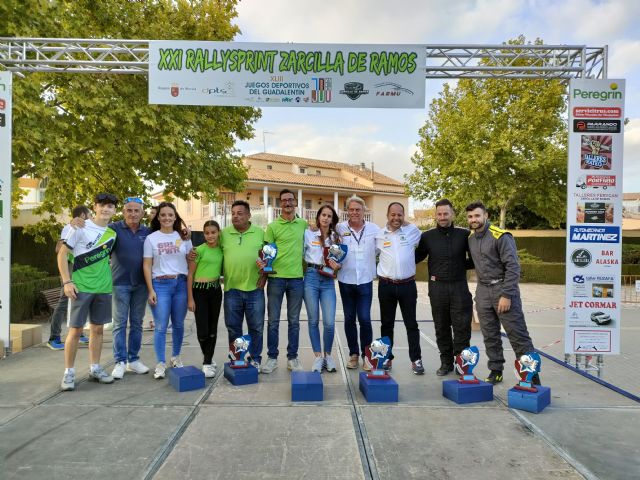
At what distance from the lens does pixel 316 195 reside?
34719 millimetres

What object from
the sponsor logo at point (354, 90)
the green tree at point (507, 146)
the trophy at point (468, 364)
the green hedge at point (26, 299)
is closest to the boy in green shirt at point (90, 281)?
the sponsor logo at point (354, 90)

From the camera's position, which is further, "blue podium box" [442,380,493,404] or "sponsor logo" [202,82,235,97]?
"sponsor logo" [202,82,235,97]

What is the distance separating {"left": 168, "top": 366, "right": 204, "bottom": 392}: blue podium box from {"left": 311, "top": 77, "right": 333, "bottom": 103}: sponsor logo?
11.9 ft

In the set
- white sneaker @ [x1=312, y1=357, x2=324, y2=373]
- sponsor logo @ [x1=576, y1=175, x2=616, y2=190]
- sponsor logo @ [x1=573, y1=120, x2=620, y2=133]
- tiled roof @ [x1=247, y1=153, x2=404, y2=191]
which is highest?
tiled roof @ [x1=247, y1=153, x2=404, y2=191]

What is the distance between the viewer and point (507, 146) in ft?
71.8

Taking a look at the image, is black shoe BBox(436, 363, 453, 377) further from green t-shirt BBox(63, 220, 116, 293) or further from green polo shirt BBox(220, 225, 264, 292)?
green t-shirt BBox(63, 220, 116, 293)

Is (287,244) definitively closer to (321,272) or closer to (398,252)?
(321,272)

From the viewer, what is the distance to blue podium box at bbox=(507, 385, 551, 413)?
3.87 metres

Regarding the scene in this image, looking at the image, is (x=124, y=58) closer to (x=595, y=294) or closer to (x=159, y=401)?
(x=159, y=401)

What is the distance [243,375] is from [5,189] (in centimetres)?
391

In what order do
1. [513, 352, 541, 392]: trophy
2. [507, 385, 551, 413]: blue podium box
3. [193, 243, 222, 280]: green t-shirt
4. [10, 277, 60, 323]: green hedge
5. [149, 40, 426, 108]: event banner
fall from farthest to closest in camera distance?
[10, 277, 60, 323]: green hedge < [149, 40, 426, 108]: event banner < [193, 243, 222, 280]: green t-shirt < [513, 352, 541, 392]: trophy < [507, 385, 551, 413]: blue podium box

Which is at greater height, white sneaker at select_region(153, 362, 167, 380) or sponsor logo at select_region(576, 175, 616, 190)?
sponsor logo at select_region(576, 175, 616, 190)

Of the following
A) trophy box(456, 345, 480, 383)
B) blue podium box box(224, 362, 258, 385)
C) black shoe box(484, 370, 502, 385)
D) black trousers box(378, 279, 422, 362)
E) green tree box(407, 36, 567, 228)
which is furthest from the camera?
green tree box(407, 36, 567, 228)

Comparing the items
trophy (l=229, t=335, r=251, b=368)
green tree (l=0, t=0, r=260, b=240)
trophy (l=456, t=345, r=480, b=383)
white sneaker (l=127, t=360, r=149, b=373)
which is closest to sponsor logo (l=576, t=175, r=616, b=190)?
trophy (l=456, t=345, r=480, b=383)
